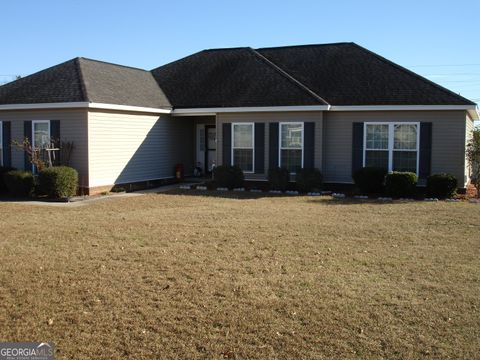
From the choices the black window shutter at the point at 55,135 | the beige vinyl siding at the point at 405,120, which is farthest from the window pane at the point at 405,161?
the black window shutter at the point at 55,135

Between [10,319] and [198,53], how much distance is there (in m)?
21.5

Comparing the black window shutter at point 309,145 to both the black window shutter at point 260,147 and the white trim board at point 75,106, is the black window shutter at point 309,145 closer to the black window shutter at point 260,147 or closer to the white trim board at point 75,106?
the black window shutter at point 260,147

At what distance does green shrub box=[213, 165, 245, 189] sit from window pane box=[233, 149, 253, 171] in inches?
29.3

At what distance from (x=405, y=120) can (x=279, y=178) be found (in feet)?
15.2

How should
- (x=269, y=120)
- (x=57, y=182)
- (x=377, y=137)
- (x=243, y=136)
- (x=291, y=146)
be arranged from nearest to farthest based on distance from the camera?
(x=57, y=182), (x=377, y=137), (x=291, y=146), (x=269, y=120), (x=243, y=136)

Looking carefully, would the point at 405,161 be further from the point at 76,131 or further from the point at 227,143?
the point at 76,131

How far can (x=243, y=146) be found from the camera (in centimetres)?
2045

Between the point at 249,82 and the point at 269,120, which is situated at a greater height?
the point at 249,82

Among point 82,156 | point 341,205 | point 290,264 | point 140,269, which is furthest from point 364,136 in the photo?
point 140,269

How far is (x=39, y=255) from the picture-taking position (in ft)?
29.2

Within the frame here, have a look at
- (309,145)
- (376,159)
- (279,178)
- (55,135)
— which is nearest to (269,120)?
(309,145)

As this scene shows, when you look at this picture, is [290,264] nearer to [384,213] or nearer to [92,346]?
[92,346]

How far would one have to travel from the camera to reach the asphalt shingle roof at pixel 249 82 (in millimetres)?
18797

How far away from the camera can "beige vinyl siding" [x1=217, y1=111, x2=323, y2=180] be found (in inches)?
750
